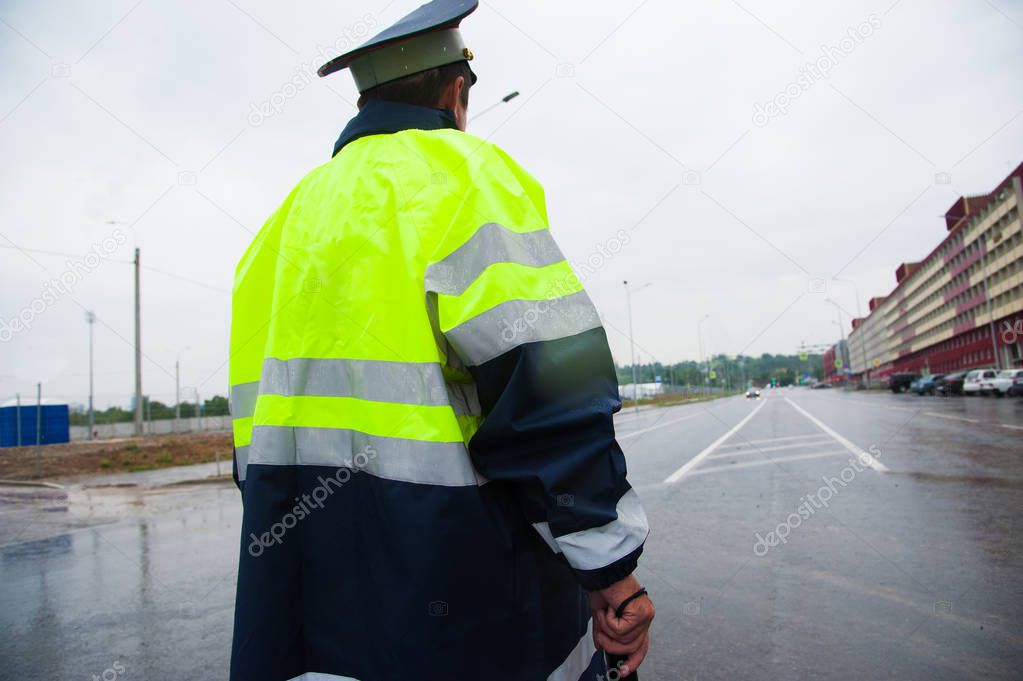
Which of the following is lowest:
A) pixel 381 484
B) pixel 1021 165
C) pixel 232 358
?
pixel 381 484

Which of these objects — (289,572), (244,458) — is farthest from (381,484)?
(244,458)

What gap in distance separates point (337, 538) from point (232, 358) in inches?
21.9

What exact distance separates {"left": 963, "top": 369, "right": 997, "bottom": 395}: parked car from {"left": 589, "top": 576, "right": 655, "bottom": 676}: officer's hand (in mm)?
41375

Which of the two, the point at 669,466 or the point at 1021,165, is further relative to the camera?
the point at 1021,165

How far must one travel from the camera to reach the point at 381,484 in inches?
46.2

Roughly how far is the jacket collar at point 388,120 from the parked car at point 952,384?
47.3m

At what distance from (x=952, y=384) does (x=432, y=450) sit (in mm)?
48368

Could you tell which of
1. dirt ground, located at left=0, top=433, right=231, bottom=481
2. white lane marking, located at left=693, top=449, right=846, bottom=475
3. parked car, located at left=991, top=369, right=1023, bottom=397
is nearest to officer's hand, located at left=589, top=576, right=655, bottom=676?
white lane marking, located at left=693, top=449, right=846, bottom=475

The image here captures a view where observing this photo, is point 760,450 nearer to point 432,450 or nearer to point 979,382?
point 432,450

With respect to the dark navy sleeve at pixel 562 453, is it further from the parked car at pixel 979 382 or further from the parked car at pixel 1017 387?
the parked car at pixel 979 382

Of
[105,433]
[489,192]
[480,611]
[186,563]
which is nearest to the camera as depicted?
[480,611]

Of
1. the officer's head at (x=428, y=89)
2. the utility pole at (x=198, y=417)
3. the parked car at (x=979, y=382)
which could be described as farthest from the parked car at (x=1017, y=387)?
the utility pole at (x=198, y=417)

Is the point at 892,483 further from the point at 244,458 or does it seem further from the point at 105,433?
the point at 105,433

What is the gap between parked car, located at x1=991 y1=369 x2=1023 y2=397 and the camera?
3067 centimetres
